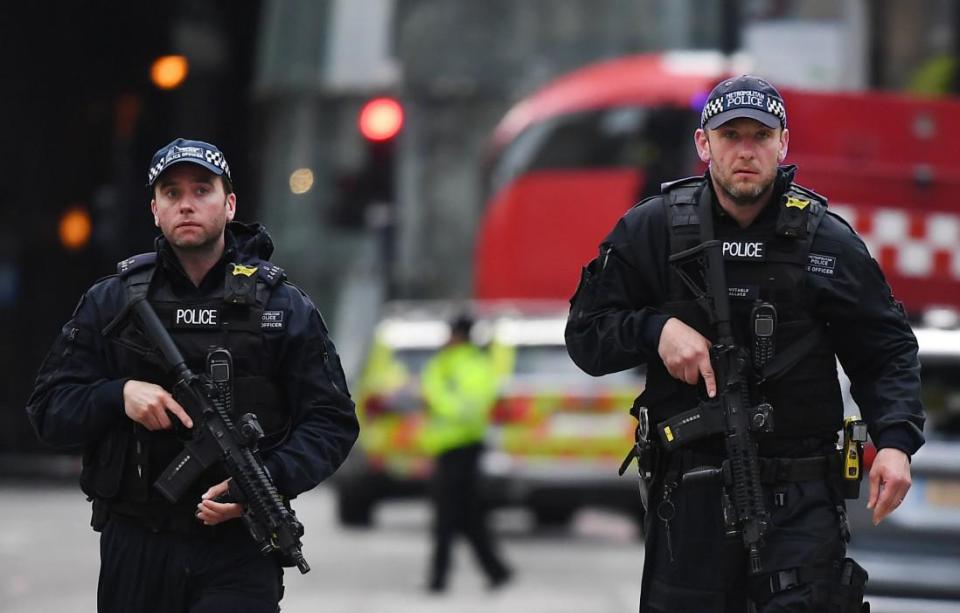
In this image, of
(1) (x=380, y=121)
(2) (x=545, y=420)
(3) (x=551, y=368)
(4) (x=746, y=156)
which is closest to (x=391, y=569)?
(2) (x=545, y=420)

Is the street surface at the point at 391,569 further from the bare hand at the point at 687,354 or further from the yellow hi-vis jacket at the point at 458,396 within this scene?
the bare hand at the point at 687,354

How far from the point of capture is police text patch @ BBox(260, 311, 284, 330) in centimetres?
540

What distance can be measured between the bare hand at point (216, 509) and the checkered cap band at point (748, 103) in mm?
1614

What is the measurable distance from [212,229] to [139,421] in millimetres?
544

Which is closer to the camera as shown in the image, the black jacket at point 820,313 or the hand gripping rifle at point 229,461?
the hand gripping rifle at point 229,461

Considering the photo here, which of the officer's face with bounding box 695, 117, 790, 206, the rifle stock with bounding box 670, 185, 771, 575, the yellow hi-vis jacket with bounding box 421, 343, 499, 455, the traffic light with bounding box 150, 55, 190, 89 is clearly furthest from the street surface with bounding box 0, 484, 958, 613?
the traffic light with bounding box 150, 55, 190, 89

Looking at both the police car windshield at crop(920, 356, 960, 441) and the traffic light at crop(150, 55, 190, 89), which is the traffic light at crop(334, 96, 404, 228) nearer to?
the traffic light at crop(150, 55, 190, 89)

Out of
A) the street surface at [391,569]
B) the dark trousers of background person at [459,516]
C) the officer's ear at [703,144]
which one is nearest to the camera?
the officer's ear at [703,144]

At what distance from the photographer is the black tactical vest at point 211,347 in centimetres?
534

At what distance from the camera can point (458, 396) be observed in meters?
13.1

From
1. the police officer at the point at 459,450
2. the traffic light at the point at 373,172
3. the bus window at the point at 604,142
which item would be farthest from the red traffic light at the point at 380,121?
the police officer at the point at 459,450

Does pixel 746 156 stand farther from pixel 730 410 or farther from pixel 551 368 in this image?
pixel 551 368

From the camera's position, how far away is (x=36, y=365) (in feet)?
66.8

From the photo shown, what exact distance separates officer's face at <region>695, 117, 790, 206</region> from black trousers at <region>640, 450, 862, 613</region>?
719 millimetres
